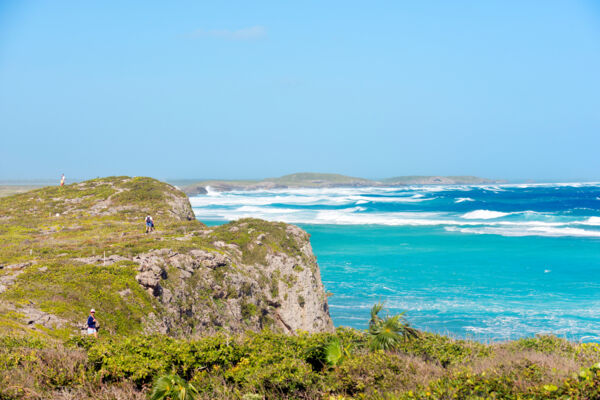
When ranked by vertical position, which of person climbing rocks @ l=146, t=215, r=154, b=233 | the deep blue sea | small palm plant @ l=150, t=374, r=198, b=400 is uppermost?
person climbing rocks @ l=146, t=215, r=154, b=233

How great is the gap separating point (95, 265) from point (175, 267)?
2924 millimetres

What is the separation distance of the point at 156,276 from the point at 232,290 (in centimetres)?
336

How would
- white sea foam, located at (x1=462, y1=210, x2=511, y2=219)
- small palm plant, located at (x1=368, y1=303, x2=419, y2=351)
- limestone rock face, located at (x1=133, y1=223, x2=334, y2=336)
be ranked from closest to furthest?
1. small palm plant, located at (x1=368, y1=303, x2=419, y2=351)
2. limestone rock face, located at (x1=133, y1=223, x2=334, y2=336)
3. white sea foam, located at (x1=462, y1=210, x2=511, y2=219)

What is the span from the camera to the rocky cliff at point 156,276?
13.8 m

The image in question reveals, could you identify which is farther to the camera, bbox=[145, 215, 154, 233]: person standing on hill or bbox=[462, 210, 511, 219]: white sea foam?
bbox=[462, 210, 511, 219]: white sea foam

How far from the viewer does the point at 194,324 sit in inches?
631

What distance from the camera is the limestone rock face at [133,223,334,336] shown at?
15875mm

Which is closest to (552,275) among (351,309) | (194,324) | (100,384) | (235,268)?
(351,309)

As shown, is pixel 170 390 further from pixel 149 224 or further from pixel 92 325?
pixel 149 224

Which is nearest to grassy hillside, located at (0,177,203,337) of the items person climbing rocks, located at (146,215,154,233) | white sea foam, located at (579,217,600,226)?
person climbing rocks, located at (146,215,154,233)

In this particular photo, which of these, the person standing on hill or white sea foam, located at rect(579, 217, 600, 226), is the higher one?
the person standing on hill

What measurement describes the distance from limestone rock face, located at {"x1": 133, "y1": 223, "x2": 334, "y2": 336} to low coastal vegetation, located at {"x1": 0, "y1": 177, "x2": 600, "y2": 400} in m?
0.06

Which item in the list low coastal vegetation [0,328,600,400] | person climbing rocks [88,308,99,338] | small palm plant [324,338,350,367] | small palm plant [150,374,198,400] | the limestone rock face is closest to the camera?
small palm plant [150,374,198,400]

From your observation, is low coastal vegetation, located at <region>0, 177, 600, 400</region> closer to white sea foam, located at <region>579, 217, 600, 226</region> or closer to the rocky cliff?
the rocky cliff
